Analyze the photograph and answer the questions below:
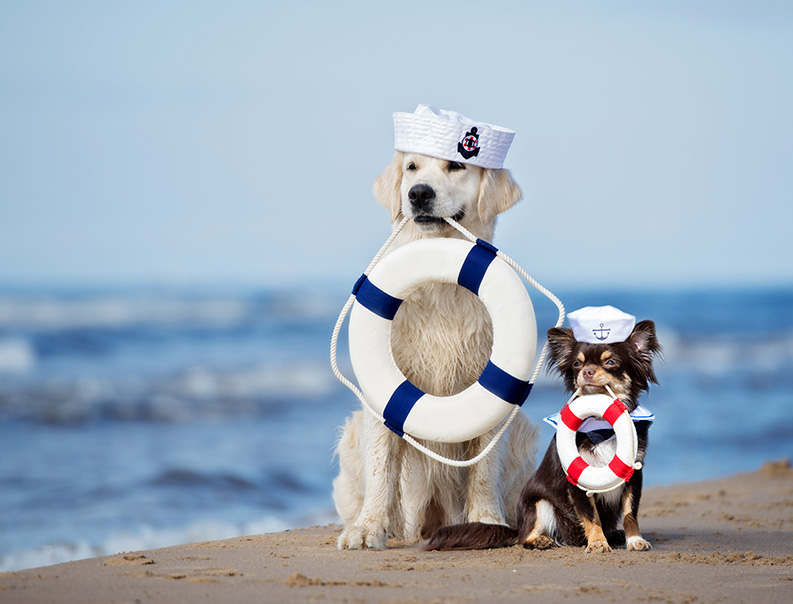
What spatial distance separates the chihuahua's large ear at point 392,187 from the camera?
4.37m

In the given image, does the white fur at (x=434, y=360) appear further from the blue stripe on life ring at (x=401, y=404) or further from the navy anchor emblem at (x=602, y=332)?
the navy anchor emblem at (x=602, y=332)

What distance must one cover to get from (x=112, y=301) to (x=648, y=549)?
2259 cm

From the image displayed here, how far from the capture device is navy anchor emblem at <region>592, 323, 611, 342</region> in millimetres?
3680

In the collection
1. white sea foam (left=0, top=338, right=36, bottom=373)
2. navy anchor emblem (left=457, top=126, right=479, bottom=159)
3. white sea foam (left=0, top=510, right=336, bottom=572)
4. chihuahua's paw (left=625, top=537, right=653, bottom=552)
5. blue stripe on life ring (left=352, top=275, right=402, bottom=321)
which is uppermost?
navy anchor emblem (left=457, top=126, right=479, bottom=159)

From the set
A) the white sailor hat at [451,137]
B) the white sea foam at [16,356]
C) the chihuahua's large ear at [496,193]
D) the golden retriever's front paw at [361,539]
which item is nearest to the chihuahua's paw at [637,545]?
the golden retriever's front paw at [361,539]

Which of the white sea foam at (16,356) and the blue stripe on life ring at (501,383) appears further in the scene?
the white sea foam at (16,356)

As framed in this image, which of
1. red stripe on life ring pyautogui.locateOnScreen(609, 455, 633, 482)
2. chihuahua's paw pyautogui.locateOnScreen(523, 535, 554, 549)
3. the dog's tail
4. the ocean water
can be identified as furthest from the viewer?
the ocean water

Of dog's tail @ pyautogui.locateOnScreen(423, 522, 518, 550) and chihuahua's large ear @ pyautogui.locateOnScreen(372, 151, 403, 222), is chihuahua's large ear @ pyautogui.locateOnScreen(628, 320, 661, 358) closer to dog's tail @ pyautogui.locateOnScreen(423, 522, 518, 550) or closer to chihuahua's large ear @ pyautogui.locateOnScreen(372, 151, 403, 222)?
dog's tail @ pyautogui.locateOnScreen(423, 522, 518, 550)

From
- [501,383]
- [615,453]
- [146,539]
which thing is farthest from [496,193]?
[146,539]

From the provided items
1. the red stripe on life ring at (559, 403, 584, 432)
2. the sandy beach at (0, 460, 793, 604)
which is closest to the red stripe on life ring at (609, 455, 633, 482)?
the red stripe on life ring at (559, 403, 584, 432)

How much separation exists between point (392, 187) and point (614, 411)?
153 centimetres

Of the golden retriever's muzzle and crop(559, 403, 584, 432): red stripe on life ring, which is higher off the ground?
the golden retriever's muzzle

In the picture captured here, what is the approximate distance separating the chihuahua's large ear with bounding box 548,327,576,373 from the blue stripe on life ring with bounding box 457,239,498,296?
0.42m

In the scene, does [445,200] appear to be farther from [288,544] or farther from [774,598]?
[774,598]
